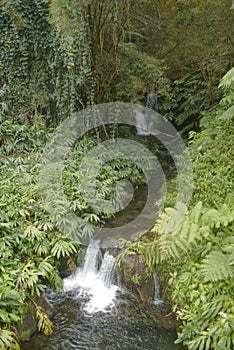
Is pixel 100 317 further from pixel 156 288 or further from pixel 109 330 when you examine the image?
pixel 156 288

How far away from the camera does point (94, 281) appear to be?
19.0 ft

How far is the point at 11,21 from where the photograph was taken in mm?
8750

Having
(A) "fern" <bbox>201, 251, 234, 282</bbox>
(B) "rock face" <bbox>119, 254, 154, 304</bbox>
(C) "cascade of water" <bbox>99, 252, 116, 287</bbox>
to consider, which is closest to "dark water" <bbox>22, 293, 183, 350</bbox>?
(B) "rock face" <bbox>119, 254, 154, 304</bbox>

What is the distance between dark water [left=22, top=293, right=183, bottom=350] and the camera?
4434mm

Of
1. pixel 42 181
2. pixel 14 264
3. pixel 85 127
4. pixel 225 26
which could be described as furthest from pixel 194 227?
pixel 85 127

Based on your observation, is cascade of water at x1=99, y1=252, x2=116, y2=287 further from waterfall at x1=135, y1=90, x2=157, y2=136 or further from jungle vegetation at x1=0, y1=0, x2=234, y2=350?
waterfall at x1=135, y1=90, x2=157, y2=136

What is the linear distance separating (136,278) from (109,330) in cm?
86

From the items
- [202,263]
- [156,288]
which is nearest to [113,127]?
[156,288]

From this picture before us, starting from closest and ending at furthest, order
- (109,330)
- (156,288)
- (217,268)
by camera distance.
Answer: (217,268) < (109,330) < (156,288)

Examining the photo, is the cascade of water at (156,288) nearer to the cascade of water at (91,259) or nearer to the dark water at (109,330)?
the dark water at (109,330)

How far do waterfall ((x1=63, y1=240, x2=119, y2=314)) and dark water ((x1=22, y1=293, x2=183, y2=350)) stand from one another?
0.18m

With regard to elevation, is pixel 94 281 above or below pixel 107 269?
below

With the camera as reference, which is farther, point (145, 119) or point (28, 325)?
point (145, 119)

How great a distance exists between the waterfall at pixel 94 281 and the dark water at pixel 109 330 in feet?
0.60
